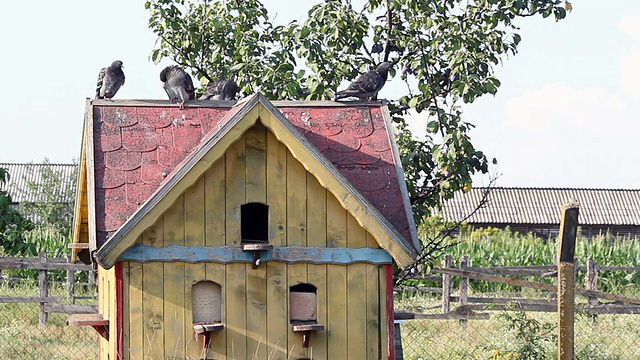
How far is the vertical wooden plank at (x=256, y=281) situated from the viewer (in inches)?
292

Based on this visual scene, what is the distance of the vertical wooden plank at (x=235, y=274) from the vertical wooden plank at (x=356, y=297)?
802mm

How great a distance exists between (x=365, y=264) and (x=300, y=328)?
0.69 m

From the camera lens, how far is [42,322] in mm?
16141

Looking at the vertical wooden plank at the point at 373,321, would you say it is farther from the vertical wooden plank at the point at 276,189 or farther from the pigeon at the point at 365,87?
the pigeon at the point at 365,87

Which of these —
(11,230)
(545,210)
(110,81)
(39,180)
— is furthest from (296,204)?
(39,180)

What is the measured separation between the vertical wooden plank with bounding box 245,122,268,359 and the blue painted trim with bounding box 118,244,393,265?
0.14 m

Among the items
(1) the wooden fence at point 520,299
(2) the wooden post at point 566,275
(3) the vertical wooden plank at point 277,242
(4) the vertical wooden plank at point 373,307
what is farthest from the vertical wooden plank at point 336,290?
(1) the wooden fence at point 520,299

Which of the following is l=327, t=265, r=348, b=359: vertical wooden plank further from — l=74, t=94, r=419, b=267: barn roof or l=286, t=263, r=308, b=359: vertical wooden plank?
l=74, t=94, r=419, b=267: barn roof

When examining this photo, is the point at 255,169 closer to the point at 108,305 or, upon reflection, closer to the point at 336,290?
the point at 336,290

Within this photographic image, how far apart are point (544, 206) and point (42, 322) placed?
29.7m

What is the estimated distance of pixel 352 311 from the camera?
754cm

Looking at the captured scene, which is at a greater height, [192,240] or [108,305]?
[192,240]

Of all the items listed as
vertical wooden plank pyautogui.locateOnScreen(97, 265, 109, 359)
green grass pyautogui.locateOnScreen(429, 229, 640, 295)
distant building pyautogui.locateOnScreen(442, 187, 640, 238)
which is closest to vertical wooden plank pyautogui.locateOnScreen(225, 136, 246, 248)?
vertical wooden plank pyautogui.locateOnScreen(97, 265, 109, 359)

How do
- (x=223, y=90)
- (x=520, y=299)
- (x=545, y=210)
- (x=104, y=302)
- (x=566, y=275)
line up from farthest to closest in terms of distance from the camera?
1. (x=545, y=210)
2. (x=520, y=299)
3. (x=223, y=90)
4. (x=104, y=302)
5. (x=566, y=275)
